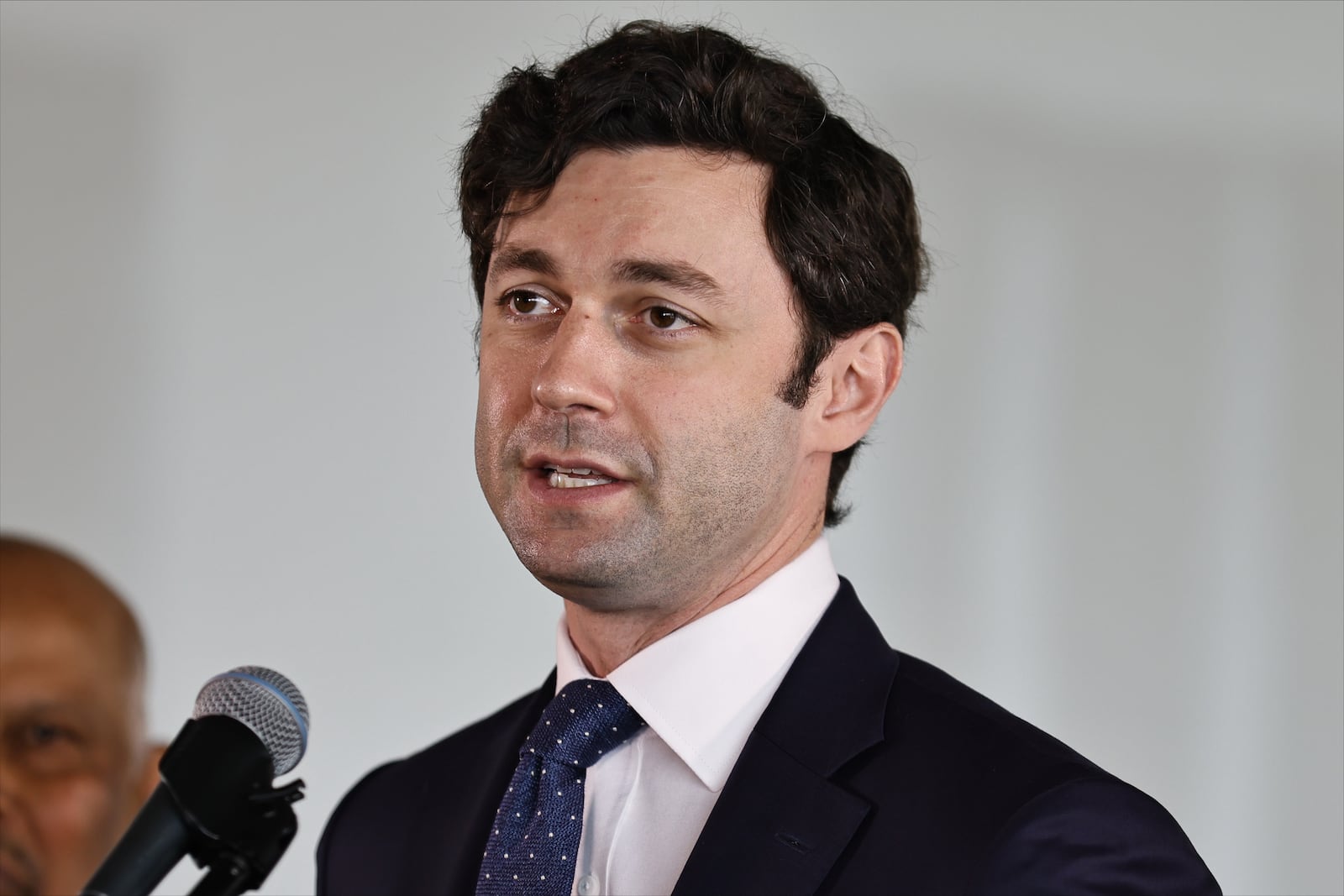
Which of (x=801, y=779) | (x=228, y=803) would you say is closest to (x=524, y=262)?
(x=801, y=779)

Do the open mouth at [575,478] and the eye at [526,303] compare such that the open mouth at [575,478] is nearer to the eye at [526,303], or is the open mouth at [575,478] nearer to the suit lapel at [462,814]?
the eye at [526,303]

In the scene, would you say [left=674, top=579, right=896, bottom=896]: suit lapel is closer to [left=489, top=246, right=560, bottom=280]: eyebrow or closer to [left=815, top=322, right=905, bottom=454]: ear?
[left=815, top=322, right=905, bottom=454]: ear

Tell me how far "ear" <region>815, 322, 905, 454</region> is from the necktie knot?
437mm

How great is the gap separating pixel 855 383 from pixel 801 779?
0.58 m

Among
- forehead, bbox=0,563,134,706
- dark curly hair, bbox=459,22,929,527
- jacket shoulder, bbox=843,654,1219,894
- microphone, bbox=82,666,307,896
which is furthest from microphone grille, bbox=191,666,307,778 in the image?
forehead, bbox=0,563,134,706

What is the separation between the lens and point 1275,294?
275 centimetres

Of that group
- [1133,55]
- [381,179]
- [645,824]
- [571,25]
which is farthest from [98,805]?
[1133,55]

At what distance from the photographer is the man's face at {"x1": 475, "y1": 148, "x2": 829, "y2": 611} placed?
5.76 feet

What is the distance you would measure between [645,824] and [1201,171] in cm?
178

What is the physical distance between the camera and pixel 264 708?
1.29m

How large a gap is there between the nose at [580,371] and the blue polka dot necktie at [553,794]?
360 millimetres

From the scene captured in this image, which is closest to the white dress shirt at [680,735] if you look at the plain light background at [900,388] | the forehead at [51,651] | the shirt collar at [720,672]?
the shirt collar at [720,672]

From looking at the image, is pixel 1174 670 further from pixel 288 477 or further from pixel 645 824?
pixel 288 477

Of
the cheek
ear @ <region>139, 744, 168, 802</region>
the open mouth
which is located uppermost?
the open mouth
